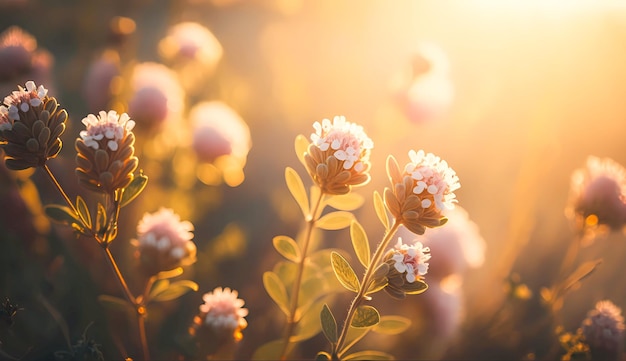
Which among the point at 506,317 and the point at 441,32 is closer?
the point at 506,317

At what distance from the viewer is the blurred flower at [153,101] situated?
126 cm

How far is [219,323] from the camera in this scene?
0.71m

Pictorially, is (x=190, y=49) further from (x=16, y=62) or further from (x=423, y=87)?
(x=423, y=87)

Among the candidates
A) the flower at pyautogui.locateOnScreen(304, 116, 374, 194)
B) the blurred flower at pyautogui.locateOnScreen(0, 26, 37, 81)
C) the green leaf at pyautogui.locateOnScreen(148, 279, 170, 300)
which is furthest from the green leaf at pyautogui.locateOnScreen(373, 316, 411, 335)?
the blurred flower at pyautogui.locateOnScreen(0, 26, 37, 81)

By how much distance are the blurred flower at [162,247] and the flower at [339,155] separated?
Result: 0.25 m

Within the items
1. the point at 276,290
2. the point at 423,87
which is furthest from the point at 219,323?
the point at 423,87

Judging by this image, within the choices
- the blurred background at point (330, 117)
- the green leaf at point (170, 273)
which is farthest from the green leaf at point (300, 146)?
the blurred background at point (330, 117)

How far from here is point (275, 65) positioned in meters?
2.14

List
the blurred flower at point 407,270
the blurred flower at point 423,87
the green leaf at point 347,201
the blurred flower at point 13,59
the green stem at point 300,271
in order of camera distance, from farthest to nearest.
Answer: the blurred flower at point 423,87, the blurred flower at point 13,59, the green leaf at point 347,201, the green stem at point 300,271, the blurred flower at point 407,270

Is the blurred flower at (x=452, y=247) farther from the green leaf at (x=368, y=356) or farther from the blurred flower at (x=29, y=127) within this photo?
the blurred flower at (x=29, y=127)

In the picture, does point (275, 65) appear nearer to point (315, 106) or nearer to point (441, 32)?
point (315, 106)

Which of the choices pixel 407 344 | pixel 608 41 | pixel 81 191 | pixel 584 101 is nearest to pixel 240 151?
pixel 81 191

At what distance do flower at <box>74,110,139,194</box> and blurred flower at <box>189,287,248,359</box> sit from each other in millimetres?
235

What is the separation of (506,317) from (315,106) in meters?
1.24
